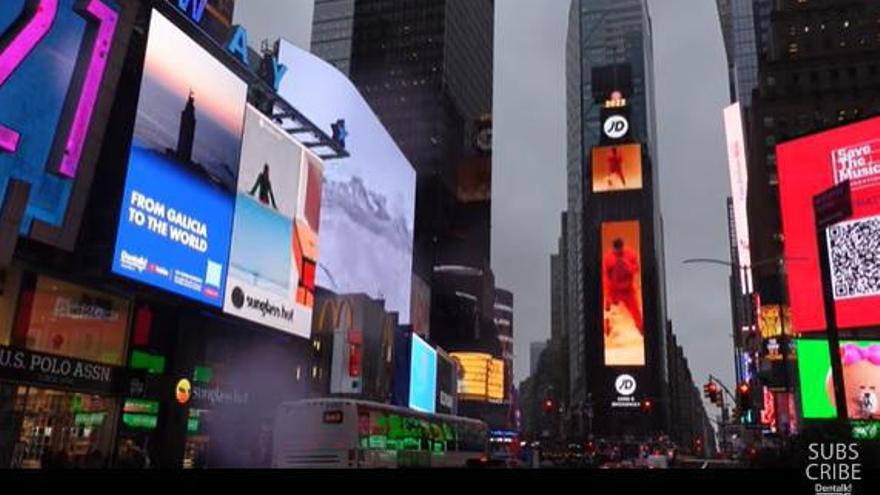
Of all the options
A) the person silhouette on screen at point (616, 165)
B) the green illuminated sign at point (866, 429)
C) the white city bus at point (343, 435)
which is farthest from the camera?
the person silhouette on screen at point (616, 165)

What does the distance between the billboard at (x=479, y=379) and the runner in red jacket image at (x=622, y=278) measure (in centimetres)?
4400

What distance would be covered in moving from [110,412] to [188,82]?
41.2ft

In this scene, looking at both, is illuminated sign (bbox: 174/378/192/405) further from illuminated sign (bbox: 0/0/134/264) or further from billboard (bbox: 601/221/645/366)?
billboard (bbox: 601/221/645/366)

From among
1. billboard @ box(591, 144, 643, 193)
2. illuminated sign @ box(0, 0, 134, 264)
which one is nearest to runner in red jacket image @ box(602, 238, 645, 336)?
billboard @ box(591, 144, 643, 193)

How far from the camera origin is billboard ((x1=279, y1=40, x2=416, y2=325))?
48031mm

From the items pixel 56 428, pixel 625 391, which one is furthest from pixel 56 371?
pixel 625 391

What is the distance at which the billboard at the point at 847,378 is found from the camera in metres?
46.5

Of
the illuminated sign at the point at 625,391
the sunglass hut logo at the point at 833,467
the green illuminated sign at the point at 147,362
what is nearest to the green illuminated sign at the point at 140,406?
the green illuminated sign at the point at 147,362

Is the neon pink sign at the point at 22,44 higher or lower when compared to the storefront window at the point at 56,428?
higher

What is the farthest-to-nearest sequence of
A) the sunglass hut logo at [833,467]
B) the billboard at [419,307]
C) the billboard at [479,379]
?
1. the billboard at [479,379]
2. the billboard at [419,307]
3. the sunglass hut logo at [833,467]

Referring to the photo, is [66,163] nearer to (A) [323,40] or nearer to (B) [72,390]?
(B) [72,390]

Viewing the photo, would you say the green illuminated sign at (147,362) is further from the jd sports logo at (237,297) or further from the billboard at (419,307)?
the billboard at (419,307)

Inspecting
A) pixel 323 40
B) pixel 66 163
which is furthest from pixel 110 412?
pixel 323 40

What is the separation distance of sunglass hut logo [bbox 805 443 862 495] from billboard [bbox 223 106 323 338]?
2800 cm
